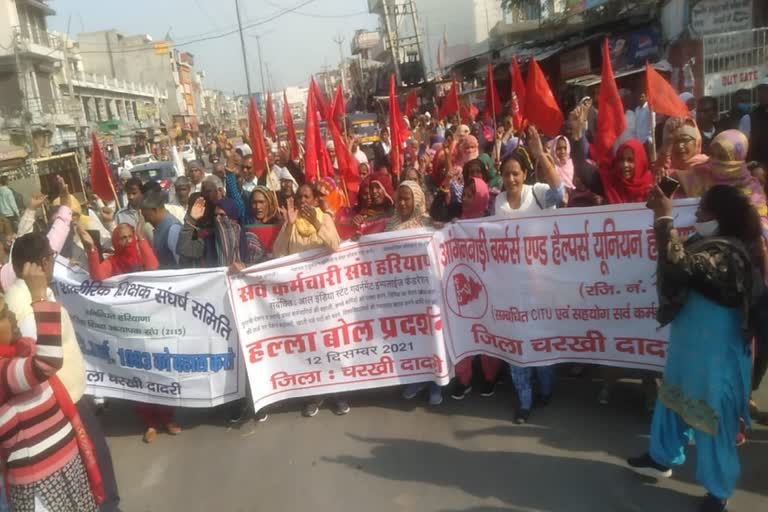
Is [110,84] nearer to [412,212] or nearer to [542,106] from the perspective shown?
[542,106]

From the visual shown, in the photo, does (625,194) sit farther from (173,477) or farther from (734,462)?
(173,477)

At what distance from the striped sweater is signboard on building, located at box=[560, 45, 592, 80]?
1441 cm

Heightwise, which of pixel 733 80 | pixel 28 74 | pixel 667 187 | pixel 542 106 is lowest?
pixel 667 187

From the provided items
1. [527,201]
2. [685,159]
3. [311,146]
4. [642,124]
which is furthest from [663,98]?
[311,146]

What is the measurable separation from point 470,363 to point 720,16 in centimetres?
870

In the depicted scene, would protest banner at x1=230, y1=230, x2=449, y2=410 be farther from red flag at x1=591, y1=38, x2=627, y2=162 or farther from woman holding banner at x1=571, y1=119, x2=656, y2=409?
red flag at x1=591, y1=38, x2=627, y2=162

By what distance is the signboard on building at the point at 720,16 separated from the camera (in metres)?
9.61

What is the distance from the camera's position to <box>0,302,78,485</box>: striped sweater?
2254 mm

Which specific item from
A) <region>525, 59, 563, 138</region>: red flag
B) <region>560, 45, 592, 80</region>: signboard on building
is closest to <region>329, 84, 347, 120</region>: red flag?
<region>525, 59, 563, 138</region>: red flag

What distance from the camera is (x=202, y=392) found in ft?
13.8

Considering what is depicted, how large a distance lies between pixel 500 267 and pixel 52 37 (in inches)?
1873

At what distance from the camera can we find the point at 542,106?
17.8 feet

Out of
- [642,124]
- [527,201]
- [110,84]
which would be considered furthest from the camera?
[110,84]

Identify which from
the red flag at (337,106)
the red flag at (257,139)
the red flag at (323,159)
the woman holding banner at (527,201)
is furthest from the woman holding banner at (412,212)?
the red flag at (337,106)
